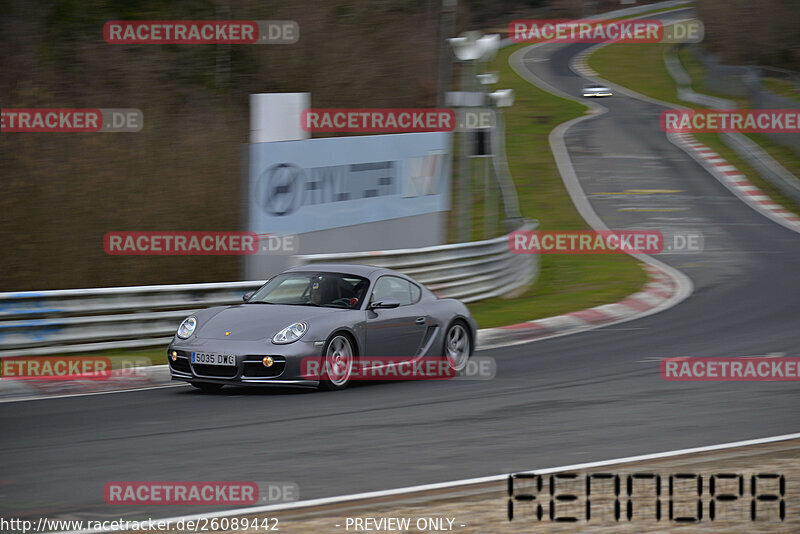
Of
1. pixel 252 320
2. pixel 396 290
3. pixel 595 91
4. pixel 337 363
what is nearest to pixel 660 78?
pixel 595 91

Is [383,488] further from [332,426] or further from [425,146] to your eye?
[425,146]

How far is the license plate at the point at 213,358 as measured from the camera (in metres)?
10.4

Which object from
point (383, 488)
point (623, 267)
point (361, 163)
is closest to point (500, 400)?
point (383, 488)

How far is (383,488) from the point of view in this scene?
6.73 meters

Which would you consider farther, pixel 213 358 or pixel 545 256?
pixel 545 256

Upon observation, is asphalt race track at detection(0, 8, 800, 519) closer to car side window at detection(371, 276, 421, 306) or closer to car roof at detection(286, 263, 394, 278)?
car side window at detection(371, 276, 421, 306)

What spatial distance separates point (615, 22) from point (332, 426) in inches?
3133

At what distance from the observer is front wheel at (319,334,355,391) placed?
10773 mm

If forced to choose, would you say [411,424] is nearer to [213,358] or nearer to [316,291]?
[213,358]

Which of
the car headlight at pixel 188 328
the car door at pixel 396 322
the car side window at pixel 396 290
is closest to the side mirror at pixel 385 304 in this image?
the car door at pixel 396 322

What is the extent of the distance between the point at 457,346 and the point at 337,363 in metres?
2.04

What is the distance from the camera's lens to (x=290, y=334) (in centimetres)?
1055

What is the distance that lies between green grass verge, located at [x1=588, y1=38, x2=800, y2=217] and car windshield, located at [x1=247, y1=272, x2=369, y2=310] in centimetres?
2694

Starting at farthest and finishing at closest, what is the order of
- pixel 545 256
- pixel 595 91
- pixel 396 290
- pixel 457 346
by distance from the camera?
pixel 595 91
pixel 545 256
pixel 457 346
pixel 396 290
